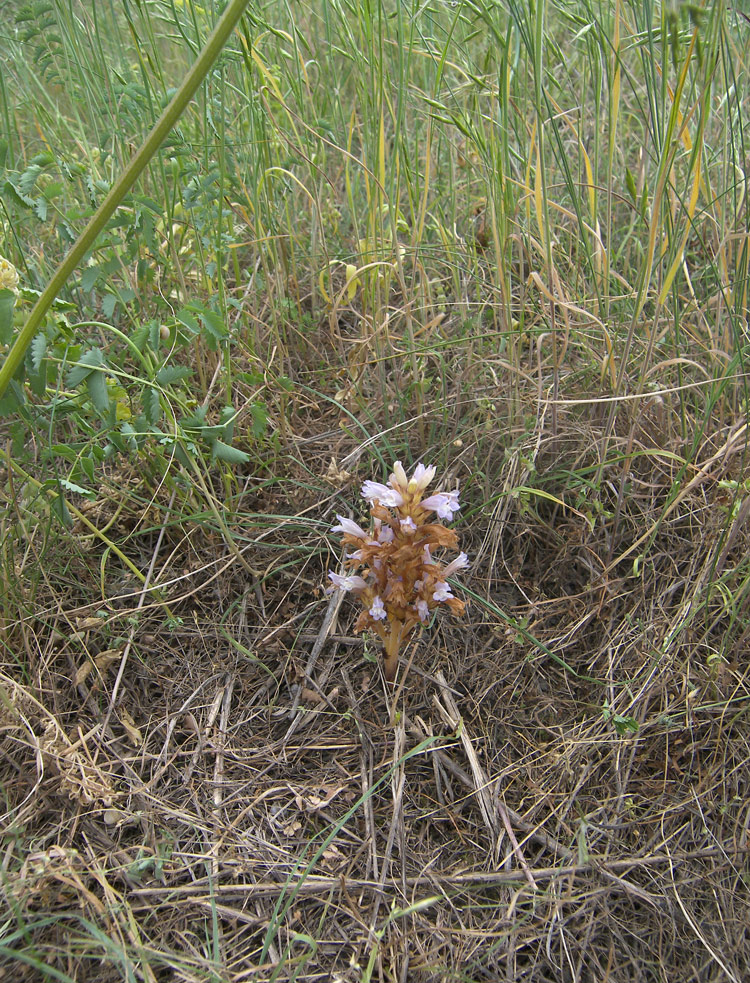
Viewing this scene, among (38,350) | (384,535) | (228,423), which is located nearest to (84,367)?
(38,350)

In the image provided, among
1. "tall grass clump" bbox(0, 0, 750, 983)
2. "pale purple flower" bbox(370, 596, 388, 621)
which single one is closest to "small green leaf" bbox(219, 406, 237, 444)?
"tall grass clump" bbox(0, 0, 750, 983)

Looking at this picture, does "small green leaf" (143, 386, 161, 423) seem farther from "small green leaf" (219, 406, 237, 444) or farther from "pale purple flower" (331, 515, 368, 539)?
"pale purple flower" (331, 515, 368, 539)

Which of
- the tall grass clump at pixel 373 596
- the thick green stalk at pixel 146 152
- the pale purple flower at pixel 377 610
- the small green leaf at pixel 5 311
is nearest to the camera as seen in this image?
the thick green stalk at pixel 146 152

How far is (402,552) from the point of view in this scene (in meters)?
1.47

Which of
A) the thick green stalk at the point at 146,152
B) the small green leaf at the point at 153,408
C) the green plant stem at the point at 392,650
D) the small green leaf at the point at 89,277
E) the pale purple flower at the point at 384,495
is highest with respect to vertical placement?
the thick green stalk at the point at 146,152

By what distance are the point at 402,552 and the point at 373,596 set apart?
0.47 ft

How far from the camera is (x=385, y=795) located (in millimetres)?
1562

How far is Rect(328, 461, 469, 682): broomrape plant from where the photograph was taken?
4.80ft

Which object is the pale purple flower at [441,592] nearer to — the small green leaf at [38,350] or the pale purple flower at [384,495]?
the pale purple flower at [384,495]

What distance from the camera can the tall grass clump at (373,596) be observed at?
138cm

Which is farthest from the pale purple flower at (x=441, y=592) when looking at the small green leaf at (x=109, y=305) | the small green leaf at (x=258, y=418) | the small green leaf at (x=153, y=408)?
the small green leaf at (x=109, y=305)

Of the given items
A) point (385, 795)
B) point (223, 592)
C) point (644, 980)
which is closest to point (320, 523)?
point (223, 592)

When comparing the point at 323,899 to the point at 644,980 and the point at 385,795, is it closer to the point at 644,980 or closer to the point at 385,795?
the point at 385,795

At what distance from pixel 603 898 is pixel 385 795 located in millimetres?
469
